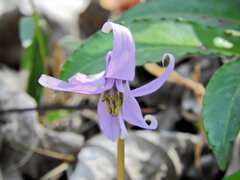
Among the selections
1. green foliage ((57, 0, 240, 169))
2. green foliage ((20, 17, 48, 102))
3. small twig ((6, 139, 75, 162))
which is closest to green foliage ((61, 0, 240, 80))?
green foliage ((57, 0, 240, 169))

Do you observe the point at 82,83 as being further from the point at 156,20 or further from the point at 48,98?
the point at 48,98

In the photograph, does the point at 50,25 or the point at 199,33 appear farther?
the point at 50,25

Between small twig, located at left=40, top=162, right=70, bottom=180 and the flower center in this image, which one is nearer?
the flower center

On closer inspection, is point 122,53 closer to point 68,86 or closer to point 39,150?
point 68,86

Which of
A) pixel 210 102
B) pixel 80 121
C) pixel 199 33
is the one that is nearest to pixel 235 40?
pixel 199 33

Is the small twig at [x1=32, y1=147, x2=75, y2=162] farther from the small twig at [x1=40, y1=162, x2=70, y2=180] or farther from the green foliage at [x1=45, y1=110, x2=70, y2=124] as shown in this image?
the green foliage at [x1=45, y1=110, x2=70, y2=124]

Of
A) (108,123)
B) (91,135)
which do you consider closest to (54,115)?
(91,135)
